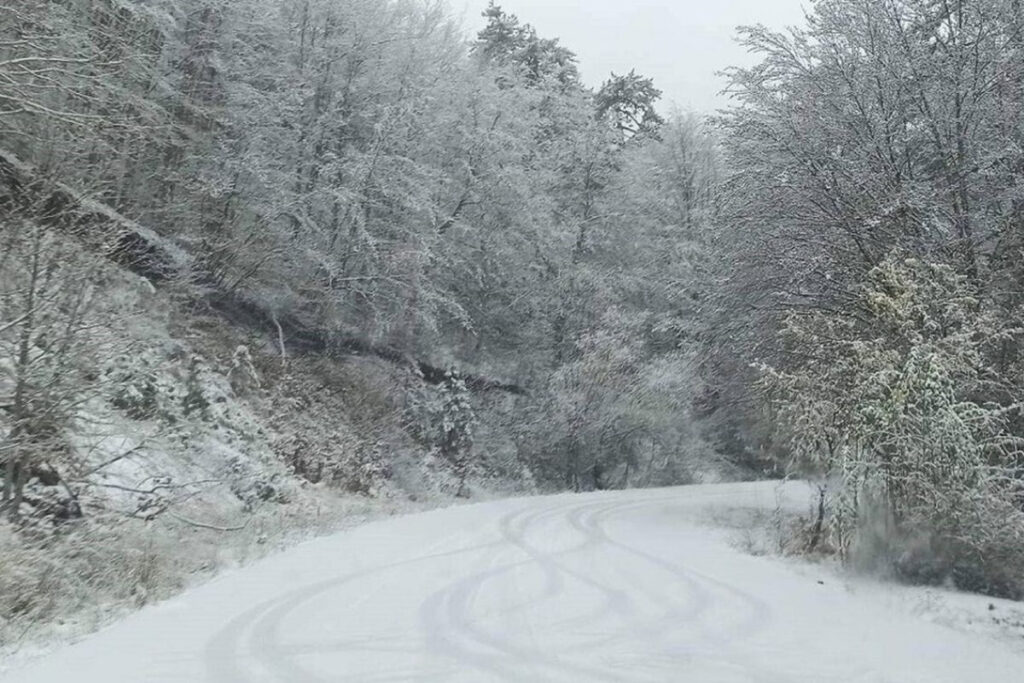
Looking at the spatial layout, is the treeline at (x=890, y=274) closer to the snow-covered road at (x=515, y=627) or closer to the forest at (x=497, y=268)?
the forest at (x=497, y=268)

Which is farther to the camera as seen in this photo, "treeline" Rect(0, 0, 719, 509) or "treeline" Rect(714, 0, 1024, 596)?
"treeline" Rect(0, 0, 719, 509)

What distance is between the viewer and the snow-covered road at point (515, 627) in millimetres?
5742

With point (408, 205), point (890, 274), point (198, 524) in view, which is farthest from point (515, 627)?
point (408, 205)

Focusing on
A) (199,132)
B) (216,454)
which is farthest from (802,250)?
(199,132)

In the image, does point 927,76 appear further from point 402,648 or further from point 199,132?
point 199,132

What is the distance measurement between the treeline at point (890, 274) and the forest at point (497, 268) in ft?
0.22

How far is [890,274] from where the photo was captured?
1166 centimetres

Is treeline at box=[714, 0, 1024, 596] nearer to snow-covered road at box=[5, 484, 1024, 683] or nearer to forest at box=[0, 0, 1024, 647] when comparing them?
forest at box=[0, 0, 1024, 647]

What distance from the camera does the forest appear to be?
10.2m

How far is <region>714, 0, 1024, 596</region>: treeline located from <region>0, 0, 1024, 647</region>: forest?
7cm

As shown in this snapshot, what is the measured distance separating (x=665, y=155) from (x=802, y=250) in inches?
1066

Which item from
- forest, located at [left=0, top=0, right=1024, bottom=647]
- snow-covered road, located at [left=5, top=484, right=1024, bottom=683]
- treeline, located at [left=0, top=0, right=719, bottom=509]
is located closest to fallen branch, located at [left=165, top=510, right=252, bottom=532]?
forest, located at [left=0, top=0, right=1024, bottom=647]

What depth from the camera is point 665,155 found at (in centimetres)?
4147

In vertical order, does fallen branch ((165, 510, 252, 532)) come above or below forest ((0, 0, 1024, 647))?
below
